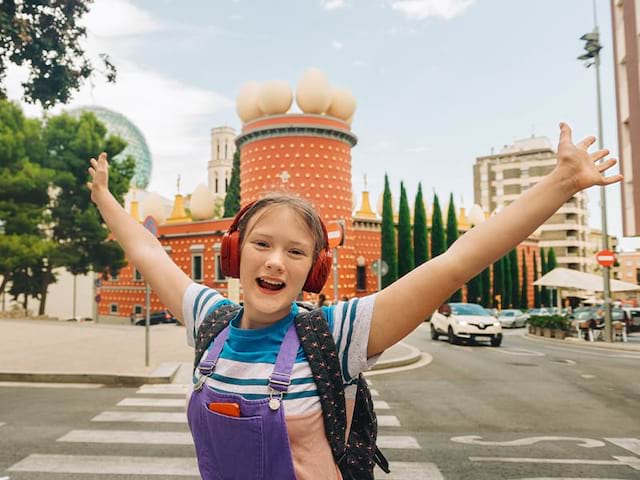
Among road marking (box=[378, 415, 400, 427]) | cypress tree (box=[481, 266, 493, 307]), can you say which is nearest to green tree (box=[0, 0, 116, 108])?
road marking (box=[378, 415, 400, 427])

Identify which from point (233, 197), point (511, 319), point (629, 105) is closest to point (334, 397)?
point (629, 105)

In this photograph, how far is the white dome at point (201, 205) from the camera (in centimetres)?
4859

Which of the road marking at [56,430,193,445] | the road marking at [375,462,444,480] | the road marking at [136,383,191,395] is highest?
the road marking at [375,462,444,480]

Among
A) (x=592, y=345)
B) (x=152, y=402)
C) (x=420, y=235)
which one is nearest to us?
(x=152, y=402)

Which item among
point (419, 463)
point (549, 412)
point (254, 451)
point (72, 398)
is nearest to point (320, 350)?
point (254, 451)

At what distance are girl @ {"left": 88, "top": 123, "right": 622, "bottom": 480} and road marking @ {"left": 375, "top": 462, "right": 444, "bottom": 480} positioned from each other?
11.7 feet

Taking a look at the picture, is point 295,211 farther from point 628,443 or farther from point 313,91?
point 313,91

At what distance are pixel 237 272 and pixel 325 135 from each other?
37164 millimetres

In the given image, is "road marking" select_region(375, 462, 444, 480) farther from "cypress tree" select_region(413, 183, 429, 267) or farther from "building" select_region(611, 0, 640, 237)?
"cypress tree" select_region(413, 183, 429, 267)

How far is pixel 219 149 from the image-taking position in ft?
370

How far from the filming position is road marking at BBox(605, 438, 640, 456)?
6.05m

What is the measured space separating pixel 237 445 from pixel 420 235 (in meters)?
47.5

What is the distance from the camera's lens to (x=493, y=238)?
165cm

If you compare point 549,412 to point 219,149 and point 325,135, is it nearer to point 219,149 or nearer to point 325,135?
point 325,135
